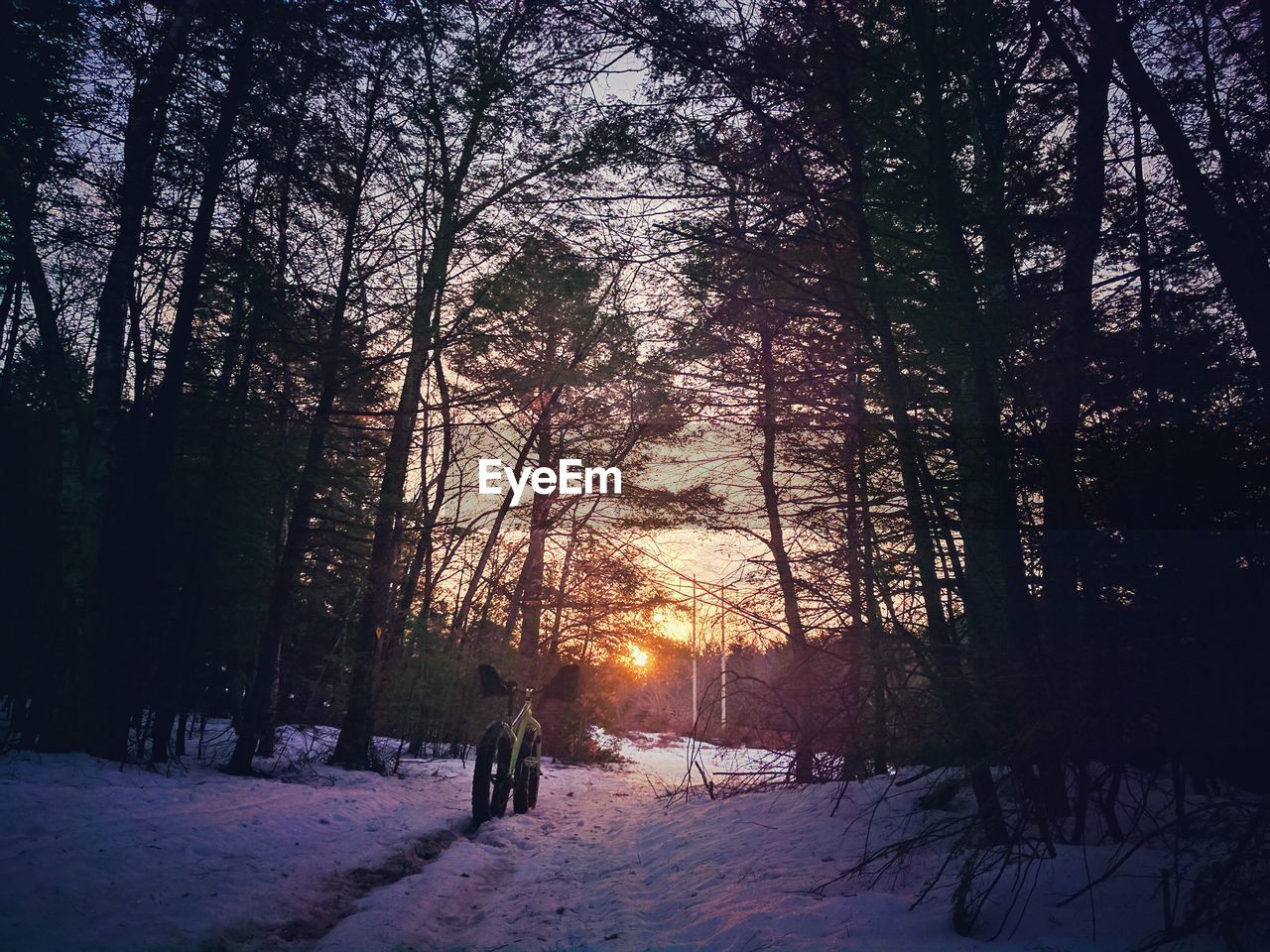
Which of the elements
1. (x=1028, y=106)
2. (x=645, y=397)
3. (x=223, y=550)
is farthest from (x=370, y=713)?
(x=1028, y=106)

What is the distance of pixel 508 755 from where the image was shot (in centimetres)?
798

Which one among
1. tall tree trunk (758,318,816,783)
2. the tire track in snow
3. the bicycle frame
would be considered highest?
tall tree trunk (758,318,816,783)

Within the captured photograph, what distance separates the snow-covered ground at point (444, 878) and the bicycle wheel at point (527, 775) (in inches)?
17.1

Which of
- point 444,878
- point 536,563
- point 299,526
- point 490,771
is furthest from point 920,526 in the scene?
point 536,563

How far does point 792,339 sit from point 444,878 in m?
5.78

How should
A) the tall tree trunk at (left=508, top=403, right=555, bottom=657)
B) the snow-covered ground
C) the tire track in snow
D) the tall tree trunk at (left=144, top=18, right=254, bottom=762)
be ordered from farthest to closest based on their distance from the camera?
1. the tall tree trunk at (left=508, top=403, right=555, bottom=657)
2. the tall tree trunk at (left=144, top=18, right=254, bottom=762)
3. the tire track in snow
4. the snow-covered ground

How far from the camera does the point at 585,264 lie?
645cm

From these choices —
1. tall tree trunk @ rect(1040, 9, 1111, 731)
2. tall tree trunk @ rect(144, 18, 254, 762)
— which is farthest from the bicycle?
tall tree trunk @ rect(1040, 9, 1111, 731)

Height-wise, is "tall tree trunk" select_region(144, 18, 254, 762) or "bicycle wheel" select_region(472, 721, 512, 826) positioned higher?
"tall tree trunk" select_region(144, 18, 254, 762)

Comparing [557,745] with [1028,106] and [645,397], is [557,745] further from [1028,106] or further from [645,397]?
[1028,106]

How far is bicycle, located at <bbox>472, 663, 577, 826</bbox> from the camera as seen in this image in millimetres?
7699

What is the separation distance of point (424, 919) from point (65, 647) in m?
7.09

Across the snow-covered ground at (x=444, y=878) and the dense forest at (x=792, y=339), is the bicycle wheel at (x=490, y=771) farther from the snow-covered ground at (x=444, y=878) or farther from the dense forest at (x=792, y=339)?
the dense forest at (x=792, y=339)

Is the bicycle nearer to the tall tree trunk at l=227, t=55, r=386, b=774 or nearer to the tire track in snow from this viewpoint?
the tire track in snow
